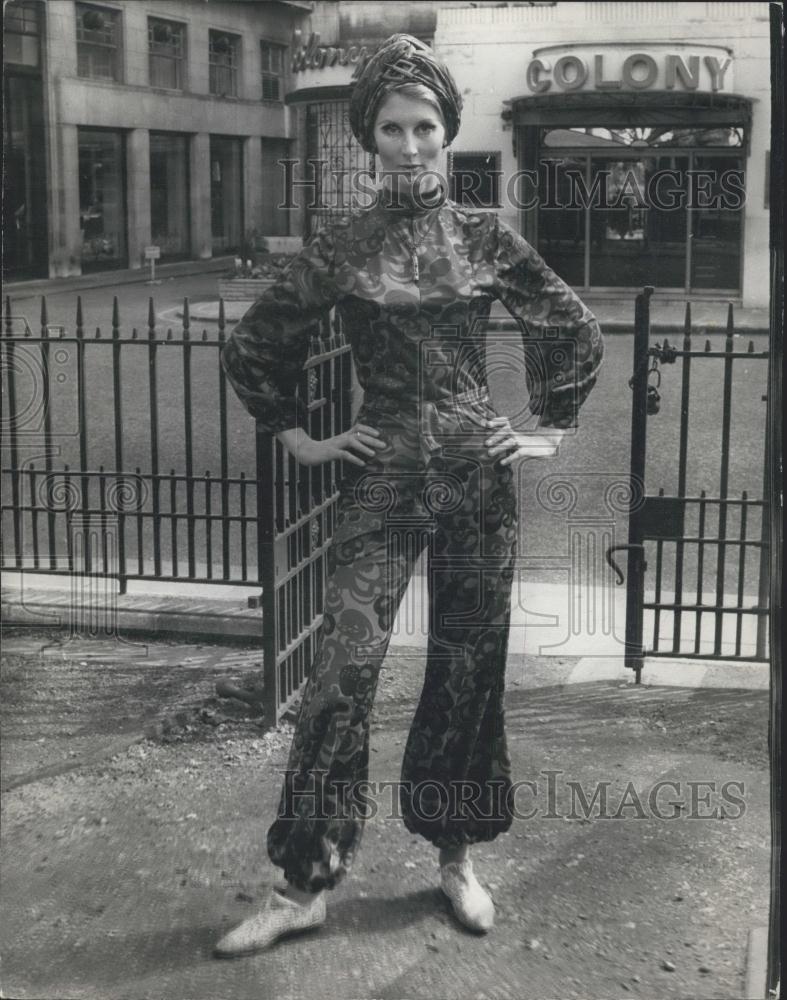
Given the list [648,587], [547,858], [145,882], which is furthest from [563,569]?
[145,882]

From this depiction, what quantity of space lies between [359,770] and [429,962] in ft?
1.56

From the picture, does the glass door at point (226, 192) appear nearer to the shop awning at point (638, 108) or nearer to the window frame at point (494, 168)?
the window frame at point (494, 168)

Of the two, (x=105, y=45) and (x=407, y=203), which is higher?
(x=105, y=45)

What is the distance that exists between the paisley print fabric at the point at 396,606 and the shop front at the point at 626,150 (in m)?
0.63

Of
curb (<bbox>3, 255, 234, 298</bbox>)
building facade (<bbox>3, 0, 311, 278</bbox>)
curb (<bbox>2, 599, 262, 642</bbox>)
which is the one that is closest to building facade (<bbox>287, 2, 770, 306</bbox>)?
building facade (<bbox>3, 0, 311, 278</bbox>)

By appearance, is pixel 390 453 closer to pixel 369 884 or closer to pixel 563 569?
pixel 369 884

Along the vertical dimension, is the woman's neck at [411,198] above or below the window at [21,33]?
below

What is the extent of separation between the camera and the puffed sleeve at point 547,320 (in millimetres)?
2990

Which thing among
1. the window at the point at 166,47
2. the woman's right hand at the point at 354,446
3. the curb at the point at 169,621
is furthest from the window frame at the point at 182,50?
the curb at the point at 169,621

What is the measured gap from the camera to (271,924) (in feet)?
10.0

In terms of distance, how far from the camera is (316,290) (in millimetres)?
2988

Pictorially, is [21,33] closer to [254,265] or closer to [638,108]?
[254,265]

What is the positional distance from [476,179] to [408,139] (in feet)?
1.66

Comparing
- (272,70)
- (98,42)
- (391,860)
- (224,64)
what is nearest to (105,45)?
(98,42)
